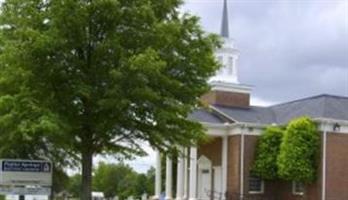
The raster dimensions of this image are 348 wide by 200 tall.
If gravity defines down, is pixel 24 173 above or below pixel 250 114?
below

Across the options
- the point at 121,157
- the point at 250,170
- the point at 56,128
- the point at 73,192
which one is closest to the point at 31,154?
the point at 121,157

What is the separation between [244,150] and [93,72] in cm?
2544

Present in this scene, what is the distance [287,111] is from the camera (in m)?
46.2

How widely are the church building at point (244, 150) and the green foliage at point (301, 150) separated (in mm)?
475

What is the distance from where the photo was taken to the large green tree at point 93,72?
17656mm

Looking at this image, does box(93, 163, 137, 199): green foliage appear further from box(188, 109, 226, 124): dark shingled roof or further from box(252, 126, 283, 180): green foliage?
box(252, 126, 283, 180): green foliage

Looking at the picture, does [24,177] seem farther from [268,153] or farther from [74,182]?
[74,182]

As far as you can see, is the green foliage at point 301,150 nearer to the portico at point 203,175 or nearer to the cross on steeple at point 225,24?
the portico at point 203,175

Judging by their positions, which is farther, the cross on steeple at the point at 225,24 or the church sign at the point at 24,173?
the cross on steeple at the point at 225,24

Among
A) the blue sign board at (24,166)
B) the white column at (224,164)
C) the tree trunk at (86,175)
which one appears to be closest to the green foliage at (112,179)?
the white column at (224,164)

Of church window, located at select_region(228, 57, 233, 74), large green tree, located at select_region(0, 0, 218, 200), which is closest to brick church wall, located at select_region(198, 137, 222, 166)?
church window, located at select_region(228, 57, 233, 74)

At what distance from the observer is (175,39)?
1883cm

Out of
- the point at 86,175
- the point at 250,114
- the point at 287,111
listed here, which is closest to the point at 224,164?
the point at 250,114

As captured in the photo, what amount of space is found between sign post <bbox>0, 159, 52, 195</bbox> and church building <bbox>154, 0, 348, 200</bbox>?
20.9 meters
